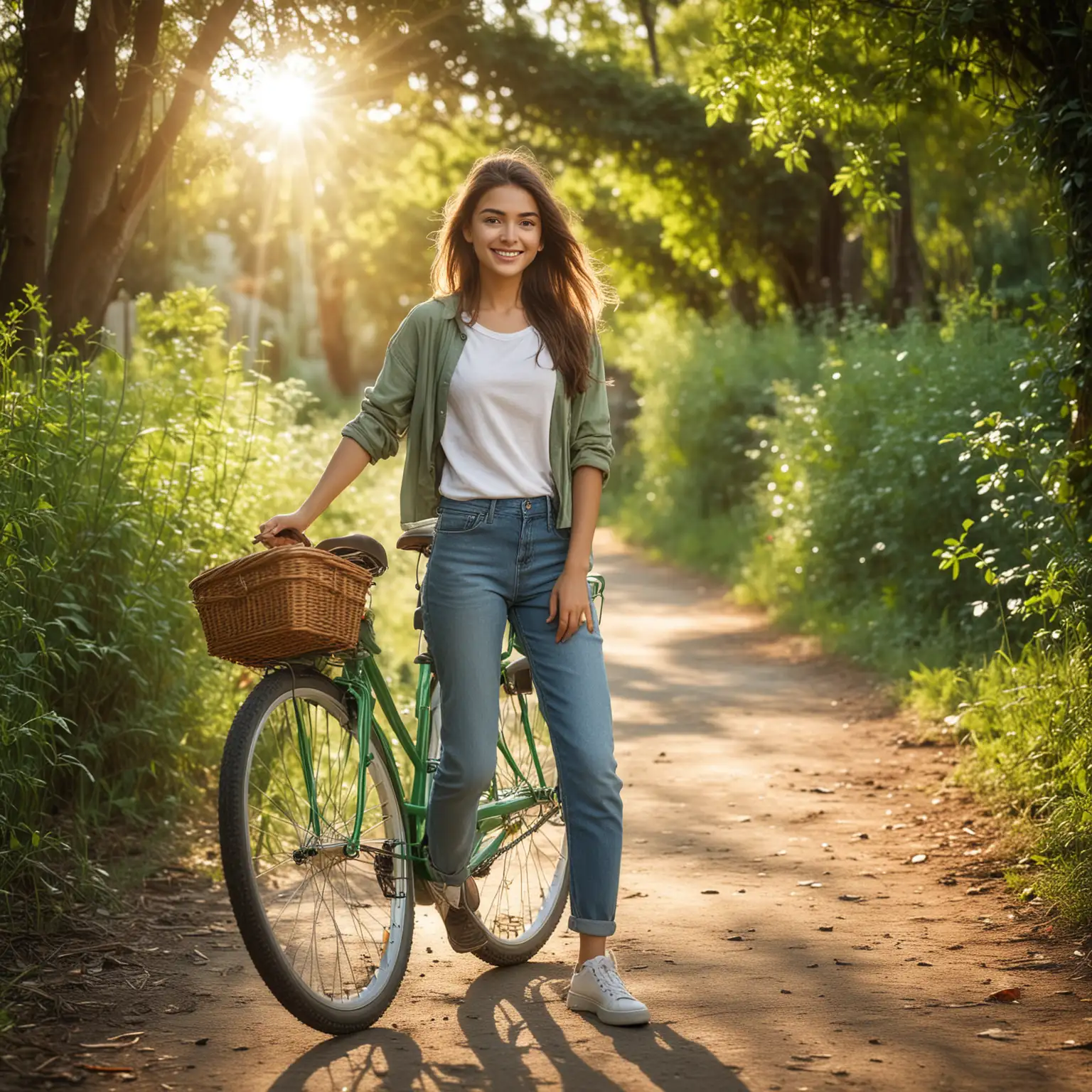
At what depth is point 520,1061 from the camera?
370 cm

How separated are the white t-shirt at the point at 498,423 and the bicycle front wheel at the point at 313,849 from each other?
2.18 ft

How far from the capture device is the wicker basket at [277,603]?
138 inches

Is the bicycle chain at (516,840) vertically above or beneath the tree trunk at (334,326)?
beneath

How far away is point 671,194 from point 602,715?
16.9m

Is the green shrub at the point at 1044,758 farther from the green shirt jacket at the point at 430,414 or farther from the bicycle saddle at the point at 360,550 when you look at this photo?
the bicycle saddle at the point at 360,550

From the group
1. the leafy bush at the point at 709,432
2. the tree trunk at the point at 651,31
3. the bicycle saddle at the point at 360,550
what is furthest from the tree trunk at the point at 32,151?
the tree trunk at the point at 651,31

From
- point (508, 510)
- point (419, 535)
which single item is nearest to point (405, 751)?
point (419, 535)

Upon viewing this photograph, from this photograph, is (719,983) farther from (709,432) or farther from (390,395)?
(709,432)

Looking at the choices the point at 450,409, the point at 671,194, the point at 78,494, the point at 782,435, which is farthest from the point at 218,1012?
the point at 671,194

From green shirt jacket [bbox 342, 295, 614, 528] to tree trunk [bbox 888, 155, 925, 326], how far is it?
13476 millimetres

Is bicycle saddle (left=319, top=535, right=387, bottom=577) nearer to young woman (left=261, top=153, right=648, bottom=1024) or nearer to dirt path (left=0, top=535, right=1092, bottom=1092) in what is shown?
young woman (left=261, top=153, right=648, bottom=1024)

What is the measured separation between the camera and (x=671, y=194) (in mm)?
20031

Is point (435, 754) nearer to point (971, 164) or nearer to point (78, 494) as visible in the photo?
point (78, 494)

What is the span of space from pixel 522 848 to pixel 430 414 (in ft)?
5.06
